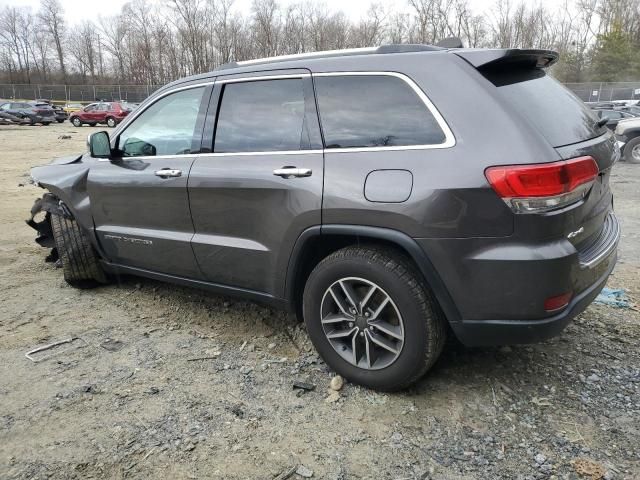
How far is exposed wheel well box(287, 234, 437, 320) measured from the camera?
8.99ft

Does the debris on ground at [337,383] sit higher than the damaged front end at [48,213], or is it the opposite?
the damaged front end at [48,213]

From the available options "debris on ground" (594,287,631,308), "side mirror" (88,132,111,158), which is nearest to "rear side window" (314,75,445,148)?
"side mirror" (88,132,111,158)

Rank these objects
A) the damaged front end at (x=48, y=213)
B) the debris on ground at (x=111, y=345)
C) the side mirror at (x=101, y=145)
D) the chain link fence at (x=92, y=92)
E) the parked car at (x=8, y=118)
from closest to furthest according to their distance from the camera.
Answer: the debris on ground at (x=111, y=345)
the side mirror at (x=101, y=145)
the damaged front end at (x=48, y=213)
the parked car at (x=8, y=118)
the chain link fence at (x=92, y=92)

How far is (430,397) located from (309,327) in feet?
2.60

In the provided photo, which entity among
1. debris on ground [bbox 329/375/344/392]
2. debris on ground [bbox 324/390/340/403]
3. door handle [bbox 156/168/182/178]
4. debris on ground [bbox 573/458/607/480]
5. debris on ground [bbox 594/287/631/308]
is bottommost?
debris on ground [bbox 324/390/340/403]

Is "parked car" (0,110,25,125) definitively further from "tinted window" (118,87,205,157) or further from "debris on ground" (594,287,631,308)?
"debris on ground" (594,287,631,308)

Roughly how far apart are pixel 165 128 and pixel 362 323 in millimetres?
2141

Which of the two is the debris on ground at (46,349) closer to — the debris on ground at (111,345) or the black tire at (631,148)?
the debris on ground at (111,345)

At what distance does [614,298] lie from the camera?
414 centimetres

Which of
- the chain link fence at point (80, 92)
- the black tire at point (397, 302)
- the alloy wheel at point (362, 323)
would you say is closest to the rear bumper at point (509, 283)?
the black tire at point (397, 302)

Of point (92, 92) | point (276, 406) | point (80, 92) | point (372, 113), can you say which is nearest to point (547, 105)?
point (372, 113)

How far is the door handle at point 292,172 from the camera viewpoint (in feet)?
9.57

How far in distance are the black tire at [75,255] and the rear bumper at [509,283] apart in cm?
318

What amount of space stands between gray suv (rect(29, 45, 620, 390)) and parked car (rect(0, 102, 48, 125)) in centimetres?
3211
